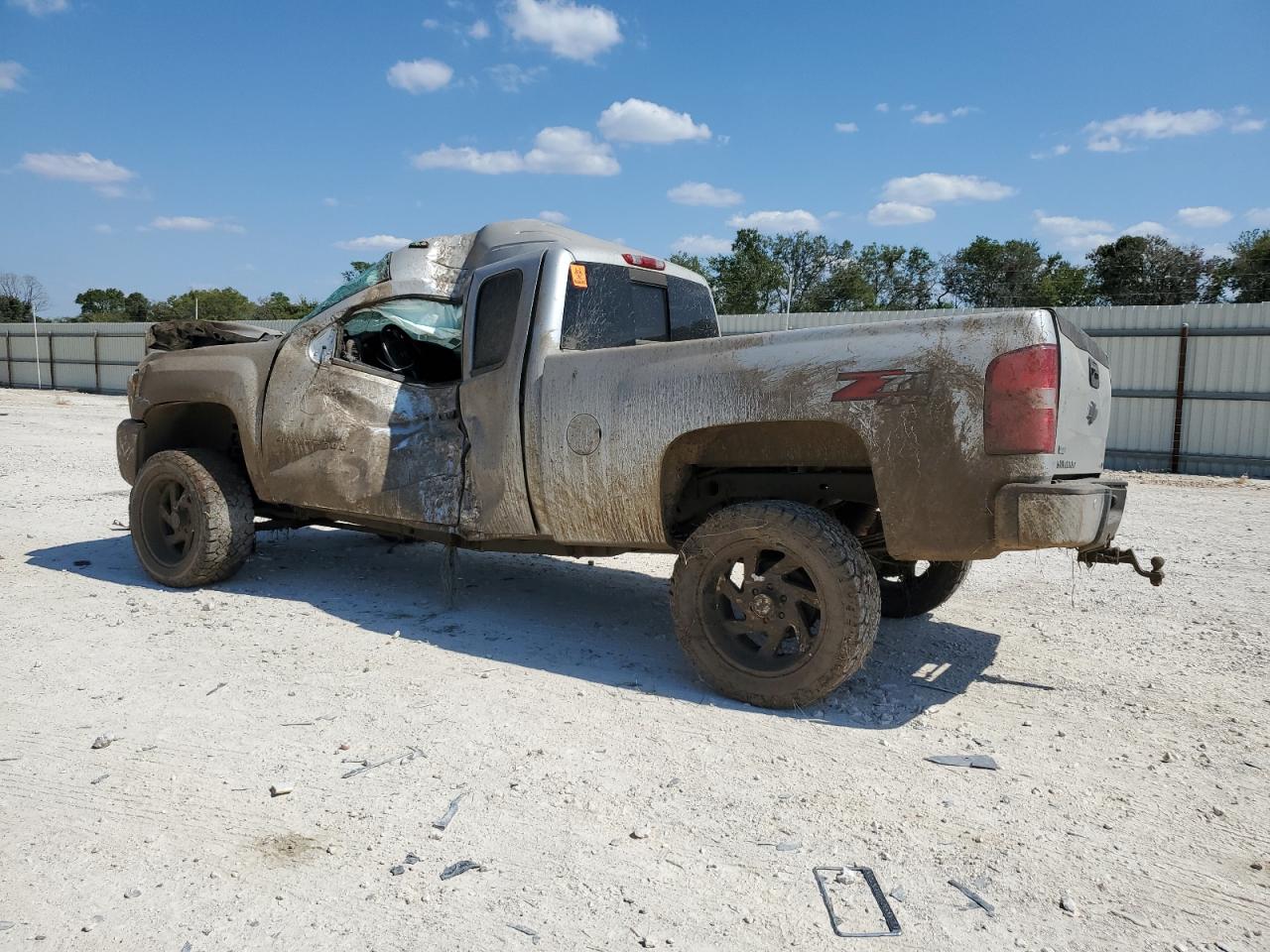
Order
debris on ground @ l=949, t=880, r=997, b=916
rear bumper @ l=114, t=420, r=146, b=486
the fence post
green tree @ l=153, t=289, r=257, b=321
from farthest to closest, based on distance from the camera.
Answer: green tree @ l=153, t=289, r=257, b=321, the fence post, rear bumper @ l=114, t=420, r=146, b=486, debris on ground @ l=949, t=880, r=997, b=916

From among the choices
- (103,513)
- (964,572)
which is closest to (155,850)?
(964,572)

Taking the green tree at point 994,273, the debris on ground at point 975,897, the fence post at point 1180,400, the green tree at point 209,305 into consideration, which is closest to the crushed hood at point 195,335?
the debris on ground at point 975,897

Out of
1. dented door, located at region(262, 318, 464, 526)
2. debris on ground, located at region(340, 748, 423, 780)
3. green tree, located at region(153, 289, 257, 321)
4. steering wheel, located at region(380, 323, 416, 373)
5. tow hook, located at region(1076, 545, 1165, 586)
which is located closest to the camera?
debris on ground, located at region(340, 748, 423, 780)

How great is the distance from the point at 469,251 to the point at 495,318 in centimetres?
103

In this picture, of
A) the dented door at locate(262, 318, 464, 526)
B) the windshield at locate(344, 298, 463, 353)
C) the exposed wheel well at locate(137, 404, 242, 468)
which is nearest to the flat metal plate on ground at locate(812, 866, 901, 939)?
the dented door at locate(262, 318, 464, 526)

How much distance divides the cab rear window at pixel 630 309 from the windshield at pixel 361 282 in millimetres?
1454

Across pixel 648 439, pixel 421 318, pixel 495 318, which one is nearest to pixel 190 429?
pixel 421 318

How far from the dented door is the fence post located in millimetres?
14125

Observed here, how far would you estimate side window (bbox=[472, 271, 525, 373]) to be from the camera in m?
4.65

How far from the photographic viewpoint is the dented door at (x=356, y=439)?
4.92m

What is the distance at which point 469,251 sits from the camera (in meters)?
5.55

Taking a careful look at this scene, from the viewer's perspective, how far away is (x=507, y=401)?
455cm

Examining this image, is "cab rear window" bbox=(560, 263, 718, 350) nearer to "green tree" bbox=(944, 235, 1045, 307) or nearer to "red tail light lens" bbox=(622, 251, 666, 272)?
"red tail light lens" bbox=(622, 251, 666, 272)

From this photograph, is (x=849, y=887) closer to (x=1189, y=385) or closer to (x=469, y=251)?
(x=469, y=251)
